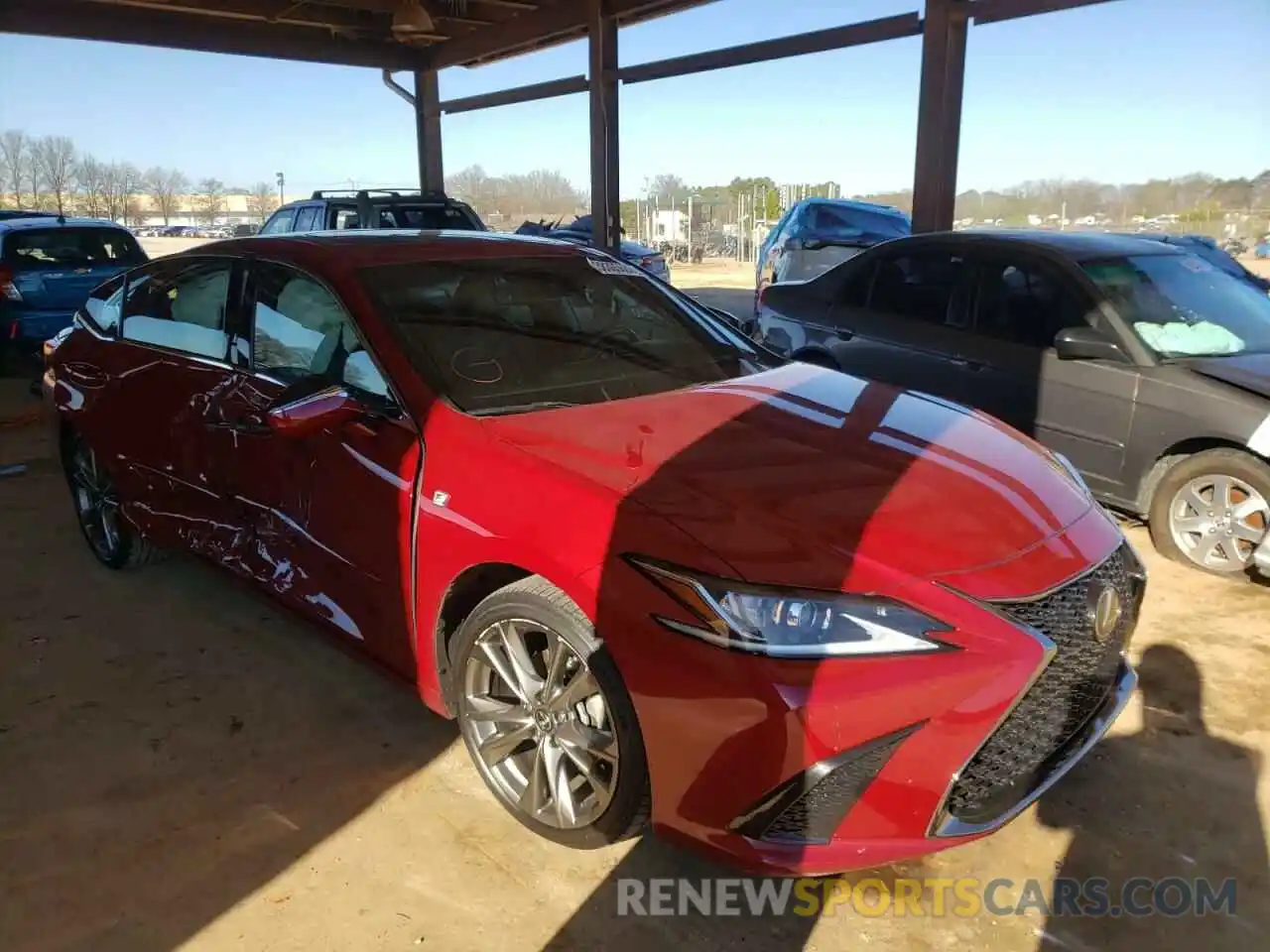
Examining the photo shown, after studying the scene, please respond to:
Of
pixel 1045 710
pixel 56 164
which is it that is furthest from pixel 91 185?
pixel 1045 710

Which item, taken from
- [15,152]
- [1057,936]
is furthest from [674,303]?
[15,152]

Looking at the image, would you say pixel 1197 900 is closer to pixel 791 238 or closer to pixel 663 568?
pixel 663 568

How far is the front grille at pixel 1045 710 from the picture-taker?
2045 mm

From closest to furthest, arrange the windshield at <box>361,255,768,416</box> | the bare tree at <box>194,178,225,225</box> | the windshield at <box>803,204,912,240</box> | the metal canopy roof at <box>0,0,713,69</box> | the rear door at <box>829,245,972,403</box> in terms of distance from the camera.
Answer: the windshield at <box>361,255,768,416</box> → the rear door at <box>829,245,972,403</box> → the metal canopy roof at <box>0,0,713,69</box> → the windshield at <box>803,204,912,240</box> → the bare tree at <box>194,178,225,225</box>

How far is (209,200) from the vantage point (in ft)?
137

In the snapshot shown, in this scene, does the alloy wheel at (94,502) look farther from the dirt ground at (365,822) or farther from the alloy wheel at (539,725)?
the alloy wheel at (539,725)

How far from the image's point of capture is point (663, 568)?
205 centimetres

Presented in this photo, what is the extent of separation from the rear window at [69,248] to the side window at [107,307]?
495 cm

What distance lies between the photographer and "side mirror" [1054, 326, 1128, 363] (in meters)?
4.49

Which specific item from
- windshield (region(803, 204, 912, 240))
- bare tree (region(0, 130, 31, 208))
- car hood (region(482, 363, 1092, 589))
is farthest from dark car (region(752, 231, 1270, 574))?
bare tree (region(0, 130, 31, 208))

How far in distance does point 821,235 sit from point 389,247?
28.7 feet

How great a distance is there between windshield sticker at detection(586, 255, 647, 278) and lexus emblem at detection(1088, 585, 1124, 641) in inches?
81.6

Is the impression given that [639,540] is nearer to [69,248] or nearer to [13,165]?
[69,248]

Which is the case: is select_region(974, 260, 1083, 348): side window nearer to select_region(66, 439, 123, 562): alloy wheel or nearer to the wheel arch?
the wheel arch
